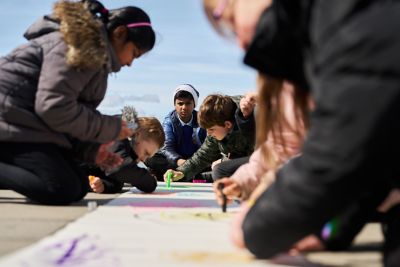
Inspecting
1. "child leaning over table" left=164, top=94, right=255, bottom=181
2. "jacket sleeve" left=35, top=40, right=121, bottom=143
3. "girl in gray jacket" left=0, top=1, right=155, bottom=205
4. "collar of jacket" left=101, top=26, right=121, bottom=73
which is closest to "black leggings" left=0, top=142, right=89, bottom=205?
"girl in gray jacket" left=0, top=1, right=155, bottom=205

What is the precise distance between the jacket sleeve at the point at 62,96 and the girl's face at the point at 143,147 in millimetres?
810

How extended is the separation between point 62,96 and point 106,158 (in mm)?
534

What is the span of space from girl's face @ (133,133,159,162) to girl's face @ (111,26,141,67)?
74 cm

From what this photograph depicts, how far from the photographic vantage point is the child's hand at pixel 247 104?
276 centimetres

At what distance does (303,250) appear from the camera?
3.32ft

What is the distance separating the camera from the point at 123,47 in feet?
7.02

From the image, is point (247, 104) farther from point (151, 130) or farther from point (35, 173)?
point (35, 173)

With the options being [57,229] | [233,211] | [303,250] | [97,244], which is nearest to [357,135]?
[303,250]

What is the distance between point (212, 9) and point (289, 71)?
247 millimetres

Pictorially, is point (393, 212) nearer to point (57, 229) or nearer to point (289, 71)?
point (289, 71)

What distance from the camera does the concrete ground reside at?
38.4 inches

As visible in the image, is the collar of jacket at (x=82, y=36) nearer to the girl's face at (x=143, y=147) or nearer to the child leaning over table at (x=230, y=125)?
the girl's face at (x=143, y=147)

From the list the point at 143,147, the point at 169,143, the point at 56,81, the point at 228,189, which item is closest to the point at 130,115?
the point at 143,147

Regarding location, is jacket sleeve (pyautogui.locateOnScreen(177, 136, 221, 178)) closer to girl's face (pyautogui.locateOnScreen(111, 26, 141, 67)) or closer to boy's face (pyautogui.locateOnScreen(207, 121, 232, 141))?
boy's face (pyautogui.locateOnScreen(207, 121, 232, 141))
